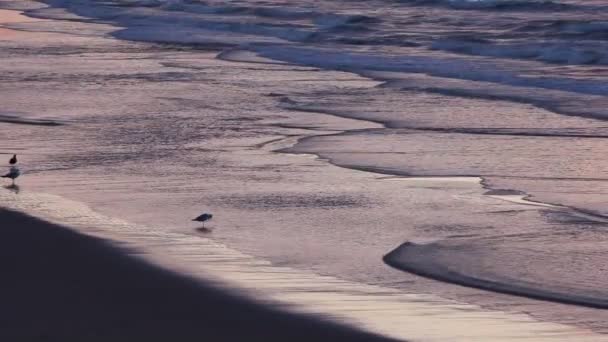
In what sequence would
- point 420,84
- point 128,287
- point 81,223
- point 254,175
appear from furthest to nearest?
point 420,84 < point 254,175 < point 81,223 < point 128,287

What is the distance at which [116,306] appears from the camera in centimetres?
647

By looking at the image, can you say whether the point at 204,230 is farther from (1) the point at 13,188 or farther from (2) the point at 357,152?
(2) the point at 357,152

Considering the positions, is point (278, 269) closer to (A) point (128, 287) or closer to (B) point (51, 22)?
(A) point (128, 287)

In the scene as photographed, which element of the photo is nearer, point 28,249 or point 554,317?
point 554,317

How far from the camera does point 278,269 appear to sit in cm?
741

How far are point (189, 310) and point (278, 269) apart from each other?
1.05 m

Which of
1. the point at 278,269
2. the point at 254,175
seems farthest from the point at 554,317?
the point at 254,175

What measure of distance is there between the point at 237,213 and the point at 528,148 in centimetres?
384

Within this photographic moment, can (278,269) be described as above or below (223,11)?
above

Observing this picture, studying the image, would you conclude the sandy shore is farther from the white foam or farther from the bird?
the bird

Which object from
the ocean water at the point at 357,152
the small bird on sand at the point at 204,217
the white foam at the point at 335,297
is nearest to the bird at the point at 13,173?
the ocean water at the point at 357,152

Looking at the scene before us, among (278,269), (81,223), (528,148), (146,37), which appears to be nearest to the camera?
(278,269)

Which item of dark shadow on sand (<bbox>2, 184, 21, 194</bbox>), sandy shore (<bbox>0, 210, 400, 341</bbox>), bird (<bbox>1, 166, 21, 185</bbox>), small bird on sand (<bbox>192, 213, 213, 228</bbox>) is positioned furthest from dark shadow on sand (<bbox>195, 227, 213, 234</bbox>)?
bird (<bbox>1, 166, 21, 185</bbox>)

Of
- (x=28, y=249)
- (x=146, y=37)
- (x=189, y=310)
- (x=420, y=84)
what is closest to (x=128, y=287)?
(x=189, y=310)
